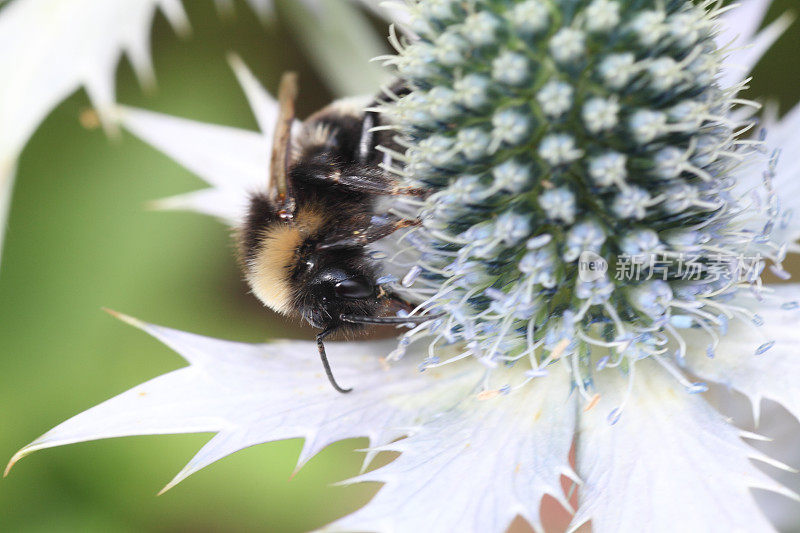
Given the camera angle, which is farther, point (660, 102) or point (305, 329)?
point (305, 329)

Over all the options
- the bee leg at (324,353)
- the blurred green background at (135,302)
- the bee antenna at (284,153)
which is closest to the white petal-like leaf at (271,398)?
the bee leg at (324,353)

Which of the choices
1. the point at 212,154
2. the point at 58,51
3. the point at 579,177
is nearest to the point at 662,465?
the point at 579,177

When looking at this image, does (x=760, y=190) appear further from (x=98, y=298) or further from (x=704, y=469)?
(x=98, y=298)

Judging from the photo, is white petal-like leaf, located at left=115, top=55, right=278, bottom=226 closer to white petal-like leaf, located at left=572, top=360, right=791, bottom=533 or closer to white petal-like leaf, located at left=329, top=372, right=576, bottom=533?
white petal-like leaf, located at left=329, top=372, right=576, bottom=533

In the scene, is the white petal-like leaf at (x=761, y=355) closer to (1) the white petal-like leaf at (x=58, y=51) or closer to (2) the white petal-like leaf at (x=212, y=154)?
(2) the white petal-like leaf at (x=212, y=154)

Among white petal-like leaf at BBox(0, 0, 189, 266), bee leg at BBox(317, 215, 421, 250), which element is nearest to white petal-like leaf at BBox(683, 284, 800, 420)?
bee leg at BBox(317, 215, 421, 250)

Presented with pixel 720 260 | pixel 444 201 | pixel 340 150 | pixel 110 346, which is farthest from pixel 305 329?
pixel 720 260
